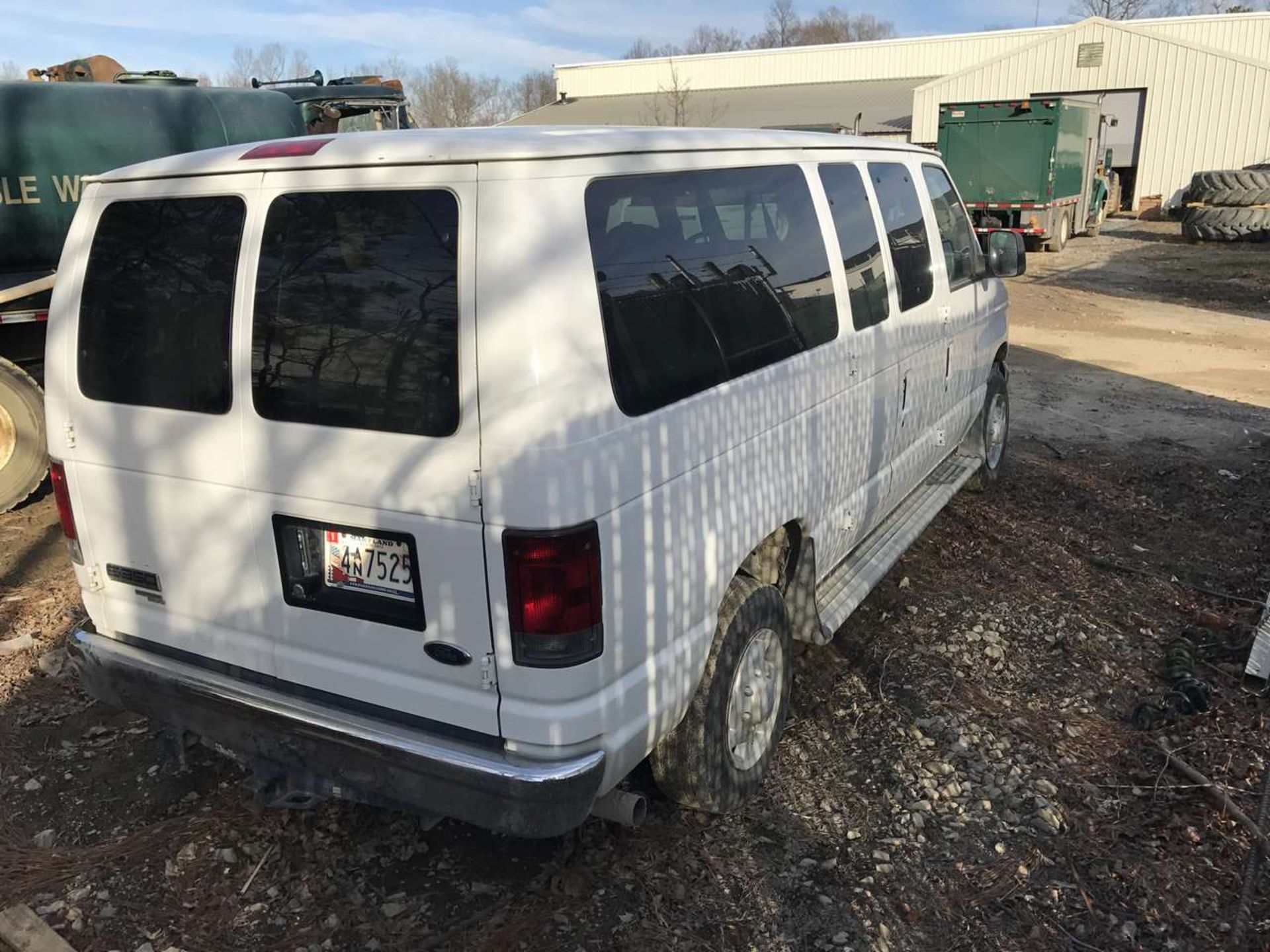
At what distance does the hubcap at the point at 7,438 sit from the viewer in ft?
21.2

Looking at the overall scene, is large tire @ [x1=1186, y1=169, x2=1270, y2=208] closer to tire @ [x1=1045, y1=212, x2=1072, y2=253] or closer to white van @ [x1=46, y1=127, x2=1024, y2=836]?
tire @ [x1=1045, y1=212, x2=1072, y2=253]

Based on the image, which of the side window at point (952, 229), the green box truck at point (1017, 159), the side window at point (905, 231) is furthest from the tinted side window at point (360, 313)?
the green box truck at point (1017, 159)

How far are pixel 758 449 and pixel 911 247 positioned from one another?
6.64ft

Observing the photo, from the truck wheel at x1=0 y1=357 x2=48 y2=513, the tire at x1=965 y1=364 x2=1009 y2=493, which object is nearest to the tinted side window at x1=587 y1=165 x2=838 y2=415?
the tire at x1=965 y1=364 x2=1009 y2=493

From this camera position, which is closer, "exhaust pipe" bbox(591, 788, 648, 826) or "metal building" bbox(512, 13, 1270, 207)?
"exhaust pipe" bbox(591, 788, 648, 826)

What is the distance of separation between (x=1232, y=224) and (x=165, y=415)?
25.5m

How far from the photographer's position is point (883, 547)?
14.9ft

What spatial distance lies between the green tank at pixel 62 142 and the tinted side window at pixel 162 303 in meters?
4.34

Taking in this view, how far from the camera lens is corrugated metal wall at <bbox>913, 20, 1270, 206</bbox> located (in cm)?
2866

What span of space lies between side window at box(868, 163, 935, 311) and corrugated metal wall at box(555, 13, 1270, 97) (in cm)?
3415

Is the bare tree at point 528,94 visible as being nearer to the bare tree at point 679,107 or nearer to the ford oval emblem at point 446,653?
the bare tree at point 679,107

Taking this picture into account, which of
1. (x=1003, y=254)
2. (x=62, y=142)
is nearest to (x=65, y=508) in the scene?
(x=62, y=142)

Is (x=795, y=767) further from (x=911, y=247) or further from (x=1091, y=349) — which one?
(x=1091, y=349)

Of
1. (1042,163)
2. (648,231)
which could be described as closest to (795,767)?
(648,231)
